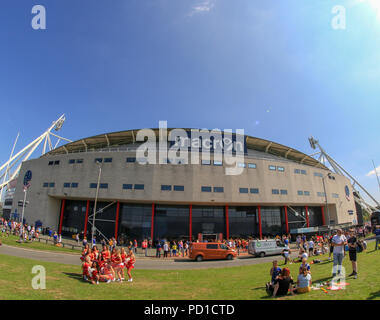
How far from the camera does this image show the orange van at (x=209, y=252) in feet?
67.5

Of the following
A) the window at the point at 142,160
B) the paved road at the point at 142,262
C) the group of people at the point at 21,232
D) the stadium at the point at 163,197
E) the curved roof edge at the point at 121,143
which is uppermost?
the curved roof edge at the point at 121,143

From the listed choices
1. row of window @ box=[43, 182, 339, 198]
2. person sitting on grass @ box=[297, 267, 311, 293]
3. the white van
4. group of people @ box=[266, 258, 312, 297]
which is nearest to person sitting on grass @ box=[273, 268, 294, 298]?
group of people @ box=[266, 258, 312, 297]

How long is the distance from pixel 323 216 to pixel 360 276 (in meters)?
38.7

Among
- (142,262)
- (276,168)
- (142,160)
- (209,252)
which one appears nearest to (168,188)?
(142,160)

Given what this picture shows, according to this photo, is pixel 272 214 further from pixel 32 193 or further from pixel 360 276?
pixel 32 193

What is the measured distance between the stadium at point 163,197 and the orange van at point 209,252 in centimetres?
968

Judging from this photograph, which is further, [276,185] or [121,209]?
[276,185]

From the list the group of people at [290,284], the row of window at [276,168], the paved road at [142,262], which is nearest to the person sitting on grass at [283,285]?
the group of people at [290,284]

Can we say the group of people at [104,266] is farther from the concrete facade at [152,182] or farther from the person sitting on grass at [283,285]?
the concrete facade at [152,182]

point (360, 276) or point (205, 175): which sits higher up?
point (205, 175)

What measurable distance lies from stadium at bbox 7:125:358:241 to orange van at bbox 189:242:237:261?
968 cm

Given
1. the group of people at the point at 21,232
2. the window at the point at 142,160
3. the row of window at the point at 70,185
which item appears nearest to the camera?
the group of people at the point at 21,232
